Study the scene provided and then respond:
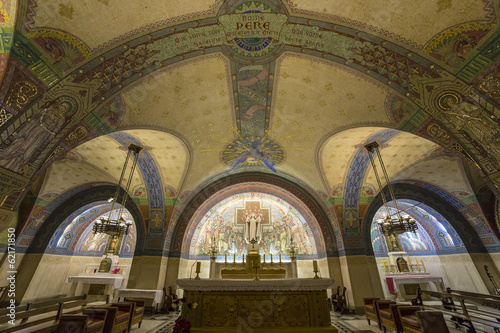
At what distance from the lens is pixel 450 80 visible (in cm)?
459

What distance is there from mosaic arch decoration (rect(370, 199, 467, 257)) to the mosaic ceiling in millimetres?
7660

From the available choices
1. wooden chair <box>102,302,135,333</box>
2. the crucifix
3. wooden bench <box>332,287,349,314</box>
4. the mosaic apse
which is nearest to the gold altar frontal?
wooden chair <box>102,302,135,333</box>

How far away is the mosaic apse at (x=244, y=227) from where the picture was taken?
43.4ft

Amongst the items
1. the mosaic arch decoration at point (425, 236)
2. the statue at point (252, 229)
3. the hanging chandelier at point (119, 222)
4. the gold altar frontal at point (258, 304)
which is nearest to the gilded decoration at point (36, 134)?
the hanging chandelier at point (119, 222)

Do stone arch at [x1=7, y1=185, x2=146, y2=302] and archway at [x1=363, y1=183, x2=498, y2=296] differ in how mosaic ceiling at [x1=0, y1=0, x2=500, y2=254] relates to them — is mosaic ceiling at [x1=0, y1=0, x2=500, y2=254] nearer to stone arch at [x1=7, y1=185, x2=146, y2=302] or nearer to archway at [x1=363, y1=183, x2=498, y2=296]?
stone arch at [x1=7, y1=185, x2=146, y2=302]

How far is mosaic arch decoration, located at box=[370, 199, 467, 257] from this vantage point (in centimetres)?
1293

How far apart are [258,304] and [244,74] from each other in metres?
6.39

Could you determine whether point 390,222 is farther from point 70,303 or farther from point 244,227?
point 70,303

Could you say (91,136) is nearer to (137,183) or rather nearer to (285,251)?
(137,183)

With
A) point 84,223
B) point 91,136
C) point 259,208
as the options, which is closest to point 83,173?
point 84,223

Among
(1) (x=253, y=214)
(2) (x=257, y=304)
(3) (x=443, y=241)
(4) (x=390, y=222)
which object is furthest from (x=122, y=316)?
(3) (x=443, y=241)

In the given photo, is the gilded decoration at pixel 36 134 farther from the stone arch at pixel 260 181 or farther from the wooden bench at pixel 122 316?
the stone arch at pixel 260 181

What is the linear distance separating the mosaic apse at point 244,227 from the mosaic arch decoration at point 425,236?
4.50 metres

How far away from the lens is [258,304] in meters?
5.32
